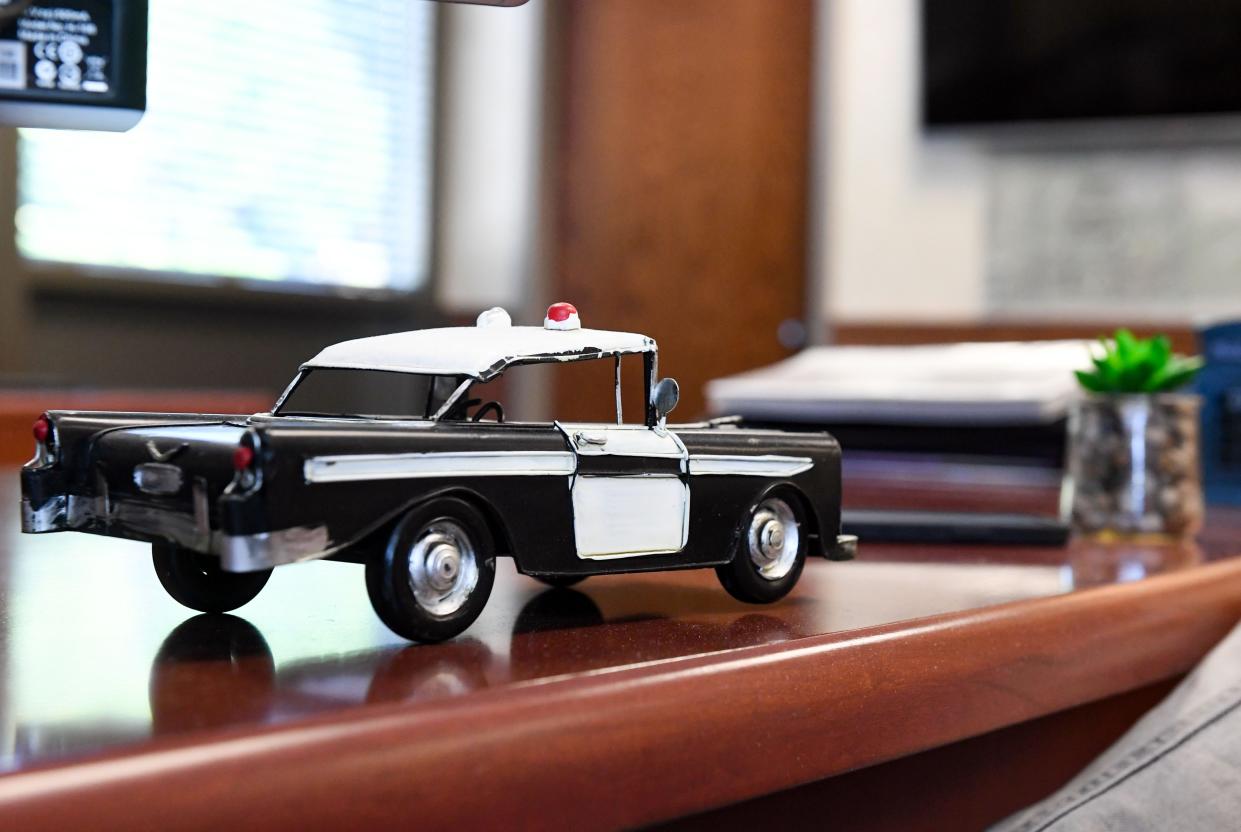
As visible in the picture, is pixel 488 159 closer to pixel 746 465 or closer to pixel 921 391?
pixel 921 391

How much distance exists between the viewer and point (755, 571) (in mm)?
499

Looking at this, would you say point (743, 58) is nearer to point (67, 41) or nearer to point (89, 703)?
point (67, 41)

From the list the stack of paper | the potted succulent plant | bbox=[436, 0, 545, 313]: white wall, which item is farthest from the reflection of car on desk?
bbox=[436, 0, 545, 313]: white wall

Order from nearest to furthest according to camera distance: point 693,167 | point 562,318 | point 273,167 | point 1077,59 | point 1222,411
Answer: point 562,318
point 1222,411
point 1077,59
point 273,167
point 693,167

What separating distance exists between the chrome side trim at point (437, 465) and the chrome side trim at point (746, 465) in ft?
0.19

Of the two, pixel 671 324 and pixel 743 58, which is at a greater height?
pixel 743 58

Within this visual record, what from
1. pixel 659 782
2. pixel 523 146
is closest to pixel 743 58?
pixel 523 146

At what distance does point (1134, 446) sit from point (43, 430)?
2.69ft

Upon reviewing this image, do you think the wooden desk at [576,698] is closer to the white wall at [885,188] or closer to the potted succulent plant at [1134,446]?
the potted succulent plant at [1134,446]

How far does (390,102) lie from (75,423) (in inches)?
130

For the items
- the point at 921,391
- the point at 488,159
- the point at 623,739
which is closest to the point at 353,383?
the point at 623,739

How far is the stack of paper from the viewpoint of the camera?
1439 mm

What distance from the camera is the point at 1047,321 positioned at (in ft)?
10.1

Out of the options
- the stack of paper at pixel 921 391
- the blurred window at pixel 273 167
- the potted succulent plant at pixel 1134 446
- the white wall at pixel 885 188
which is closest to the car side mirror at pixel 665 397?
the potted succulent plant at pixel 1134 446
